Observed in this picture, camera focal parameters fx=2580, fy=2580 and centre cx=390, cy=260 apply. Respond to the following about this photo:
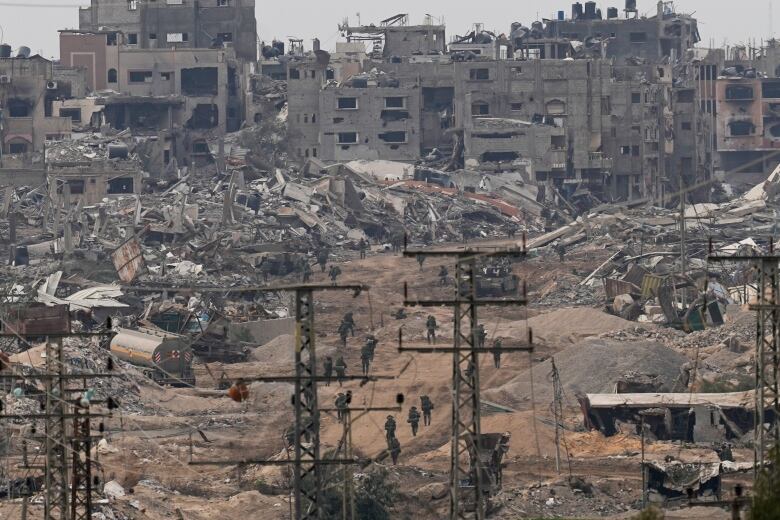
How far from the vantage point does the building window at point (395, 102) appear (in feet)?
340

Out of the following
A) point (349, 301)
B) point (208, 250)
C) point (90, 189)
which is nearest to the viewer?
point (349, 301)

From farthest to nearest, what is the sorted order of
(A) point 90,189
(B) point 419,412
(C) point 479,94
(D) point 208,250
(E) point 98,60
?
(E) point 98,60 < (C) point 479,94 < (A) point 90,189 < (D) point 208,250 < (B) point 419,412

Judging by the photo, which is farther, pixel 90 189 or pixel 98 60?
pixel 98 60

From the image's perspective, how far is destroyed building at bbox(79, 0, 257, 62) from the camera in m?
115

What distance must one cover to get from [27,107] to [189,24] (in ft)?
49.7

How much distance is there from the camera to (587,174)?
104m

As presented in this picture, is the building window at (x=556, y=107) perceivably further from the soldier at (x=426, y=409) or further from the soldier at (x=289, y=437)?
the soldier at (x=289, y=437)

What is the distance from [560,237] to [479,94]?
18.1 meters

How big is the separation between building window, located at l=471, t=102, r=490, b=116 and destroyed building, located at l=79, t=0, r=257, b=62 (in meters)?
14.6

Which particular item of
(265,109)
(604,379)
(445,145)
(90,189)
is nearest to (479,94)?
(445,145)

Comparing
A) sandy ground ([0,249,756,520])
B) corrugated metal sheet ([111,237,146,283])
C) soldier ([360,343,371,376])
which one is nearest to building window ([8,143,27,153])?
corrugated metal sheet ([111,237,146,283])

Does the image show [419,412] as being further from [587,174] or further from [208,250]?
[587,174]

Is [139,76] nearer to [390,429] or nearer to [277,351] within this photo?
[277,351]

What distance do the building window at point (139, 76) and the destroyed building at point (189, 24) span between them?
5.51m
